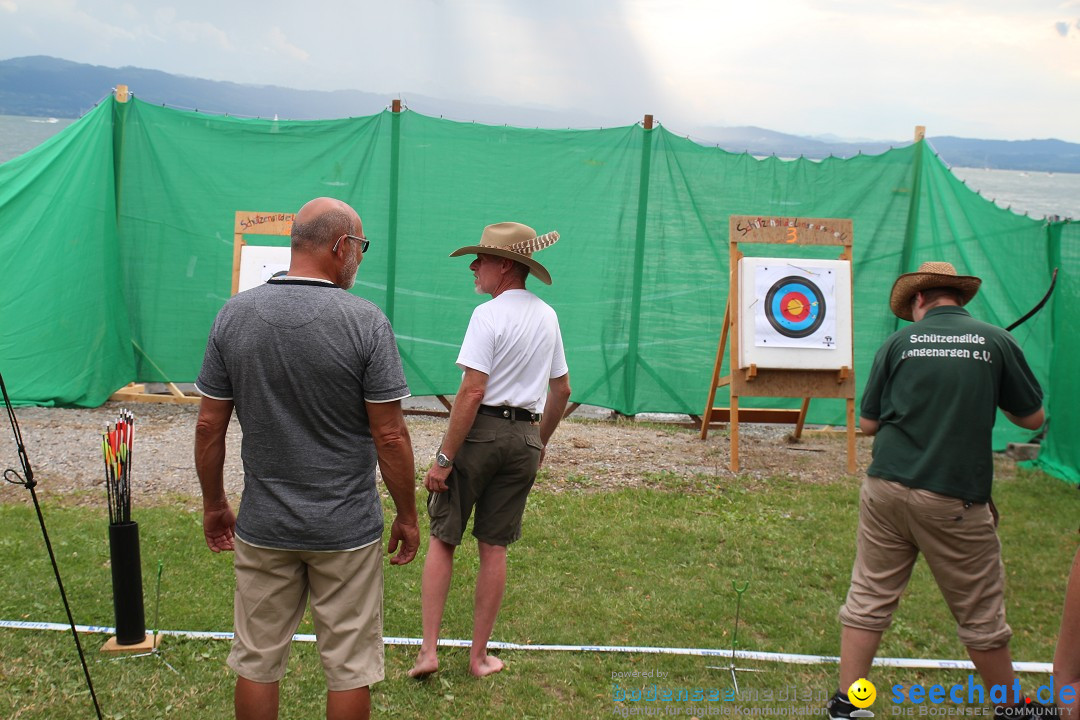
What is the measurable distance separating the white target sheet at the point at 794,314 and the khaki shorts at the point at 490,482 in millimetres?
3652

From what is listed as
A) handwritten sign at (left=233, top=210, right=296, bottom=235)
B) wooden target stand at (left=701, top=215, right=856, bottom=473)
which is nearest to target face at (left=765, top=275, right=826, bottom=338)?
wooden target stand at (left=701, top=215, right=856, bottom=473)

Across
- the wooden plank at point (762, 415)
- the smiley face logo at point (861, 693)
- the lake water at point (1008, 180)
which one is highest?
the lake water at point (1008, 180)

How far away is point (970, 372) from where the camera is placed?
3.25 metres

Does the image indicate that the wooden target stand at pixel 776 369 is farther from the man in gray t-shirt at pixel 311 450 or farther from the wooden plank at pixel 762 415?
the man in gray t-shirt at pixel 311 450

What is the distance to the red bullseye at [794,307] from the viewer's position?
6.97m

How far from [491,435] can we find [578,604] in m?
1.22

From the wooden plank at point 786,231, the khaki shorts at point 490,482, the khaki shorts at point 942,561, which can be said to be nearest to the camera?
the khaki shorts at point 942,561

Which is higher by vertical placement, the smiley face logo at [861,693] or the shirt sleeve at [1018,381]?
the shirt sleeve at [1018,381]

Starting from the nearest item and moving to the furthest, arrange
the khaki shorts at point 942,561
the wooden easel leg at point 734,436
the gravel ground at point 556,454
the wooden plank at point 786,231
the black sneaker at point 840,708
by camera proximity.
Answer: the khaki shorts at point 942,561
the black sneaker at point 840,708
the gravel ground at point 556,454
the wooden easel leg at point 734,436
the wooden plank at point 786,231

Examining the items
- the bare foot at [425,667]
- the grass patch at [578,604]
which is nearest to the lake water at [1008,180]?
the grass patch at [578,604]

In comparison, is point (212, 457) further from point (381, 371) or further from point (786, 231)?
point (786, 231)

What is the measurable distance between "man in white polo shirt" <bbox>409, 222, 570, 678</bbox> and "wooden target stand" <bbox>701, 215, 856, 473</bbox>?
3.54 metres

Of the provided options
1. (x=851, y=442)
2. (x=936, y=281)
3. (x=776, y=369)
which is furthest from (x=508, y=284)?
(x=851, y=442)

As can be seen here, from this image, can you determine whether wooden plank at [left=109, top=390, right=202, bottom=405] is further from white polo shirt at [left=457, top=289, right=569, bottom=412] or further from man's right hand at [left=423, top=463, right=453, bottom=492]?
white polo shirt at [left=457, top=289, right=569, bottom=412]
